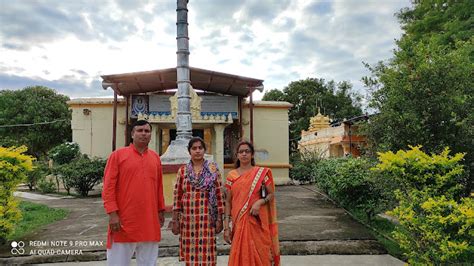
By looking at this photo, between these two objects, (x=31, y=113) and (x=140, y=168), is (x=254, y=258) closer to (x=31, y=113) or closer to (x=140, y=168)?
(x=140, y=168)

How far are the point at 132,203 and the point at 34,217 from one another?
6.14 metres

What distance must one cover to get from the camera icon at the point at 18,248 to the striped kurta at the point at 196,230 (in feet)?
10.2

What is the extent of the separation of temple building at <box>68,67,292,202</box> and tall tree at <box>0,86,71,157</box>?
543 inches

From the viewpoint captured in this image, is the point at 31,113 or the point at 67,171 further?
the point at 31,113

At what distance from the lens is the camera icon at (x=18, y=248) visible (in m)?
5.12

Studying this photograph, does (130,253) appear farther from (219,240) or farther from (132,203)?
(219,240)

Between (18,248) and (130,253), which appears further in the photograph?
(18,248)

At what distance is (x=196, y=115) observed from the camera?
13.4 meters

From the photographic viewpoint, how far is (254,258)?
10.8 feet

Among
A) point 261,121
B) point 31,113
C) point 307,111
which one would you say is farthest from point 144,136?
point 307,111

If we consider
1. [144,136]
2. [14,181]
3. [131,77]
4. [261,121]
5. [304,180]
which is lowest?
[304,180]

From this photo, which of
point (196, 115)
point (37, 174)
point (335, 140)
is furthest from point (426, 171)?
point (335, 140)

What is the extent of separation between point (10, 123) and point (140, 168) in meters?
29.4

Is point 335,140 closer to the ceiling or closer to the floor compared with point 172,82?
closer to the floor
